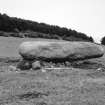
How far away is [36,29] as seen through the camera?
72.7ft

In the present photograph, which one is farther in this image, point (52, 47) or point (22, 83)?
point (52, 47)

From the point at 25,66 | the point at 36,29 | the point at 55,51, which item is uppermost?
the point at 36,29

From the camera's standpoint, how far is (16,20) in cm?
2112

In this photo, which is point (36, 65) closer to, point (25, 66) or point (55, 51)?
point (25, 66)

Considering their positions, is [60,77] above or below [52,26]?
below

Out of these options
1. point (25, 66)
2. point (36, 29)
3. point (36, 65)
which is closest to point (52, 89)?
point (36, 65)

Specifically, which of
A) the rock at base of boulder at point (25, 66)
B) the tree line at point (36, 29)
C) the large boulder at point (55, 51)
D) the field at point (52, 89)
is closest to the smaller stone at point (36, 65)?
the rock at base of boulder at point (25, 66)

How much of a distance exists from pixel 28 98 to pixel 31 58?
15.3 ft

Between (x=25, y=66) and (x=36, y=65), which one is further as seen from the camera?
(x=25, y=66)

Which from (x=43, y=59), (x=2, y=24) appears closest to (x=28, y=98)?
(x=43, y=59)

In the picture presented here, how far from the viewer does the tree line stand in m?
19.4

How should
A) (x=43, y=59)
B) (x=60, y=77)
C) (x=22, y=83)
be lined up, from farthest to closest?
(x=43, y=59) → (x=60, y=77) → (x=22, y=83)

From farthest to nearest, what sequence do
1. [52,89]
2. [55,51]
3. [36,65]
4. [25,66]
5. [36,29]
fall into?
[36,29] → [55,51] → [25,66] → [36,65] → [52,89]

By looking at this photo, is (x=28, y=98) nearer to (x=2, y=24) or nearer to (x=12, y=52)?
(x=12, y=52)
